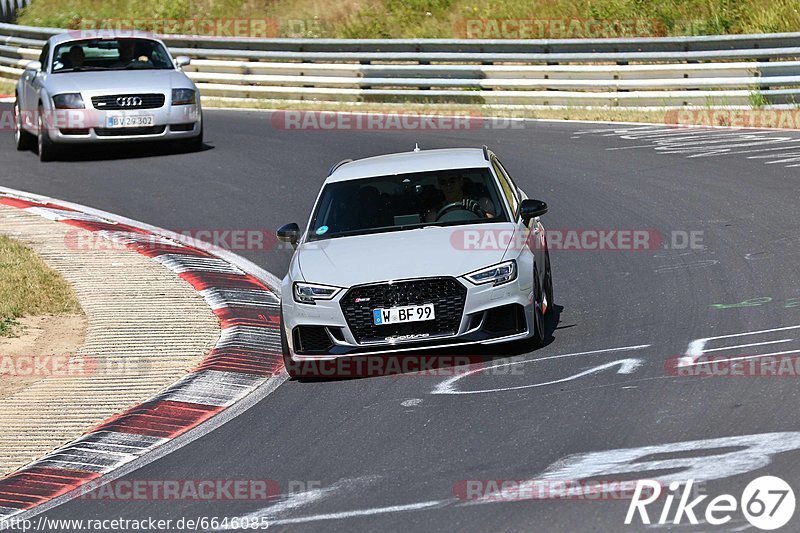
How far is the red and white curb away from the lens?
8.05 meters

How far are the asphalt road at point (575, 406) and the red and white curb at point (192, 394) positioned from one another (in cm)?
24

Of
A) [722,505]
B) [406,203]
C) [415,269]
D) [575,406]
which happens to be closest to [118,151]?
[406,203]

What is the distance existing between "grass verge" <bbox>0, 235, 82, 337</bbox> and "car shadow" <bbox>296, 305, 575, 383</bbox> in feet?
9.92

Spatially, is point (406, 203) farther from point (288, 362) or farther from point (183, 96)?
point (183, 96)

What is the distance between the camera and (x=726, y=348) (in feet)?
30.8

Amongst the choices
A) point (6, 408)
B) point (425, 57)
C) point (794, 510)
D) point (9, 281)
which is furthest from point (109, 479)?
point (425, 57)

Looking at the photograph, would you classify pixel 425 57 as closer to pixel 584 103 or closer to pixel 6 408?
pixel 584 103

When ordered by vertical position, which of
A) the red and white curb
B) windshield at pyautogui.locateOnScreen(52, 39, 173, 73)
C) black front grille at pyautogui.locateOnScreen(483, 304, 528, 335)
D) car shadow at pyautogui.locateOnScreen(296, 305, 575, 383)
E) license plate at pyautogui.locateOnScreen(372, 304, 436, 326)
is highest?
windshield at pyautogui.locateOnScreen(52, 39, 173, 73)

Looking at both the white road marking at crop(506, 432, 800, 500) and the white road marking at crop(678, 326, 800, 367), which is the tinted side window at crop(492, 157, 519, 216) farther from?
the white road marking at crop(506, 432, 800, 500)

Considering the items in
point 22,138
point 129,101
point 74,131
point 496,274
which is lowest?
point 22,138

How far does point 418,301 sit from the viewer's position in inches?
373

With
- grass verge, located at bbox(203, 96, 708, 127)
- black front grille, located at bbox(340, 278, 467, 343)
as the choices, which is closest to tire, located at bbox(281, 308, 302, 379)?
black front grille, located at bbox(340, 278, 467, 343)

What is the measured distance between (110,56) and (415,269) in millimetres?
12908

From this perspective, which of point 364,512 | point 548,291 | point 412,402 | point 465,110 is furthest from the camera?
point 465,110
